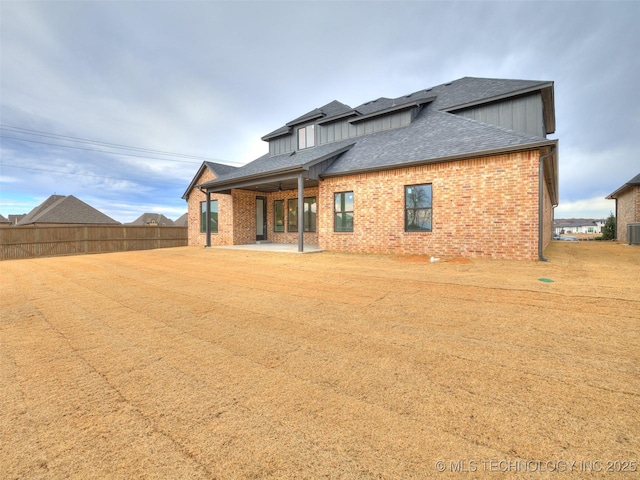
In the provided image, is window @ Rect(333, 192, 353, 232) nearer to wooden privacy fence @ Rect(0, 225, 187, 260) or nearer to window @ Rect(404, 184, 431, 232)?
window @ Rect(404, 184, 431, 232)

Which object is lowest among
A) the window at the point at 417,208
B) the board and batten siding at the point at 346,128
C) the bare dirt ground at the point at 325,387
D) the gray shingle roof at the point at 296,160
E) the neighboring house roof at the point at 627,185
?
the bare dirt ground at the point at 325,387

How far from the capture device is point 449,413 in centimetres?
177

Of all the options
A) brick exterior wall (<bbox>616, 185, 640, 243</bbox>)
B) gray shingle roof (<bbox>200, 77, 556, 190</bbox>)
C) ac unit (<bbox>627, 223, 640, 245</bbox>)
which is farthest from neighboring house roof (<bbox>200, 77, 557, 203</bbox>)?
ac unit (<bbox>627, 223, 640, 245</bbox>)

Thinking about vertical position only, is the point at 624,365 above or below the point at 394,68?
below

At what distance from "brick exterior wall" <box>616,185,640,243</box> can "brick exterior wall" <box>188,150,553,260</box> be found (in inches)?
561

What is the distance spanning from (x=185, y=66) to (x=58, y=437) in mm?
20420

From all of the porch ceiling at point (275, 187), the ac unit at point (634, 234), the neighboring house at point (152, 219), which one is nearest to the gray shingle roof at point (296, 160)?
the porch ceiling at point (275, 187)

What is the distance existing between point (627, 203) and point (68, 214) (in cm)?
5330

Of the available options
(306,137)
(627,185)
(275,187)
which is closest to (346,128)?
(306,137)

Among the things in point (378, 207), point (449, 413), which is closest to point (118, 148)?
point (378, 207)

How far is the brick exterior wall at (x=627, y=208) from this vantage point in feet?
51.5

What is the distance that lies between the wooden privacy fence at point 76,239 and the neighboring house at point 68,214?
1925 centimetres

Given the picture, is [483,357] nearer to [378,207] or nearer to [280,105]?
[378,207]

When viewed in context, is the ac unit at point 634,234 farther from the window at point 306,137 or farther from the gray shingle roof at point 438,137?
the window at point 306,137
